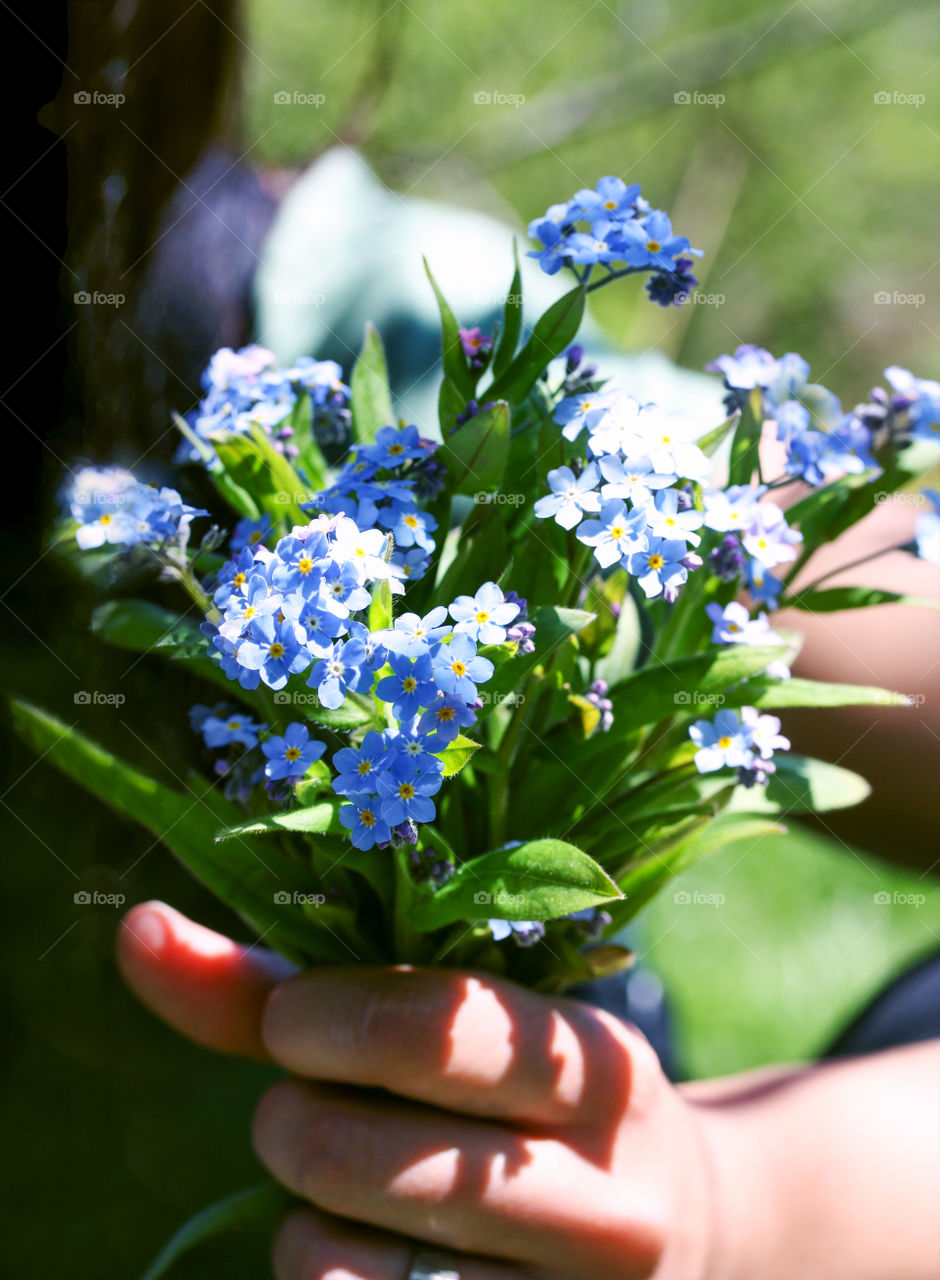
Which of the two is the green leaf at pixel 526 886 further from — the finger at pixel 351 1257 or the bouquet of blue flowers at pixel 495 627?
the finger at pixel 351 1257

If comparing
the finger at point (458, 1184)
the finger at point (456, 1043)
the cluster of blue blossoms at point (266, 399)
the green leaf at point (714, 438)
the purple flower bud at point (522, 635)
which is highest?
the green leaf at point (714, 438)

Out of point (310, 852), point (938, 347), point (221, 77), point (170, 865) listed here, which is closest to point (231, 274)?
point (221, 77)

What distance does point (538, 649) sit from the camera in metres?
0.48

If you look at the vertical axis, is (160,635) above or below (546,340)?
below

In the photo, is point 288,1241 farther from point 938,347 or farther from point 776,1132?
point 938,347

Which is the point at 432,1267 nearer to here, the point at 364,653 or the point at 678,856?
the point at 678,856

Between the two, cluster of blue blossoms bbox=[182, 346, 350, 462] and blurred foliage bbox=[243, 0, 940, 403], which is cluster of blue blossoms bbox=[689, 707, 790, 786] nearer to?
cluster of blue blossoms bbox=[182, 346, 350, 462]

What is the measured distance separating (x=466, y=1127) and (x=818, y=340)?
3072 millimetres

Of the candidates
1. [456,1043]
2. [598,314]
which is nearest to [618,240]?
[456,1043]

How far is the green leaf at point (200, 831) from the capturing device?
56cm

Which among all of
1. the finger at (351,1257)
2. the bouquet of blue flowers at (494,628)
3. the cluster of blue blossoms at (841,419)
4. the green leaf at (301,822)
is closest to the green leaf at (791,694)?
the bouquet of blue flowers at (494,628)

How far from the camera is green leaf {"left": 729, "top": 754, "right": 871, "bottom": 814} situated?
0.59 meters

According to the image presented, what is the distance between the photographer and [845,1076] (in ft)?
2.51

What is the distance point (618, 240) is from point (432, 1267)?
0.56 meters
